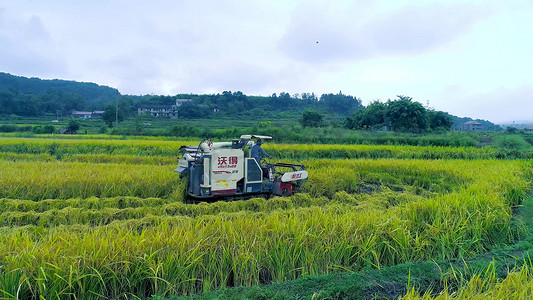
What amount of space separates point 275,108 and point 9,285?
64.6 m

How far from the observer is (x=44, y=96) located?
63938 mm

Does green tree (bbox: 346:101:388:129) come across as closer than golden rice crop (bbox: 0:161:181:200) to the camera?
No

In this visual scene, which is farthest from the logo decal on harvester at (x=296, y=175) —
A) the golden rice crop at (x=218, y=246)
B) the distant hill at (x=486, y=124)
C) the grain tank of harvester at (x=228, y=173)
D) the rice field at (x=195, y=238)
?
the distant hill at (x=486, y=124)

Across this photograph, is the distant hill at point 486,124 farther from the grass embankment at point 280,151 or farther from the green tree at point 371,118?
the grass embankment at point 280,151

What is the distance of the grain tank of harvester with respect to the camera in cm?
719

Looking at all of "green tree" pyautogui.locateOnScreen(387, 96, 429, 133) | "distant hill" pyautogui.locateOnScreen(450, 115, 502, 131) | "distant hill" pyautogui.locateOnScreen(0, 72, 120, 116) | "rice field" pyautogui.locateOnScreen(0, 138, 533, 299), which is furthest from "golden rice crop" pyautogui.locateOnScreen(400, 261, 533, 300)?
"distant hill" pyautogui.locateOnScreen(450, 115, 502, 131)

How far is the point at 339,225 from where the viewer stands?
445 cm

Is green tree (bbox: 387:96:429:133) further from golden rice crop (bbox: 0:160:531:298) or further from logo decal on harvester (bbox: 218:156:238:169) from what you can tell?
logo decal on harvester (bbox: 218:156:238:169)

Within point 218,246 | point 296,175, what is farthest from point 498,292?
point 296,175

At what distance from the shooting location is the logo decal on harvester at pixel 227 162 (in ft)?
23.8

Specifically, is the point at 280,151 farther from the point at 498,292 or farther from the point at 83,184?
the point at 498,292

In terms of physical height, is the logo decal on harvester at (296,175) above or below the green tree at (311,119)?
below

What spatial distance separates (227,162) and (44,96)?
238 ft

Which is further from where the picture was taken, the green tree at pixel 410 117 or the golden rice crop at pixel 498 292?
the green tree at pixel 410 117
